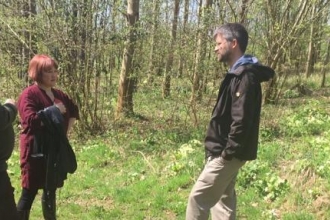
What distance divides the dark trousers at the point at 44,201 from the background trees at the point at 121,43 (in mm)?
3656

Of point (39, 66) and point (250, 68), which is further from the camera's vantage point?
point (39, 66)

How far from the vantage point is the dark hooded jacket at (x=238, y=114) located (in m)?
3.27

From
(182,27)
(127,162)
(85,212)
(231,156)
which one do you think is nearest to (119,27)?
(182,27)

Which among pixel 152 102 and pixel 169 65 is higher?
pixel 169 65

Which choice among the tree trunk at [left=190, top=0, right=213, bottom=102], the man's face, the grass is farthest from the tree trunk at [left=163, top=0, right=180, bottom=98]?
the man's face

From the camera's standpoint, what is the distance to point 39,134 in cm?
395

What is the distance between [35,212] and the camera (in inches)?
203

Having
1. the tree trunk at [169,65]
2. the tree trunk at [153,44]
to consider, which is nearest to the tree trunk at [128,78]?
the tree trunk at [153,44]

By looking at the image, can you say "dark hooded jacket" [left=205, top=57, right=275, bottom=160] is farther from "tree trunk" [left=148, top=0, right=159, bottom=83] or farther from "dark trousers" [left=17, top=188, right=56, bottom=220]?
"tree trunk" [left=148, top=0, right=159, bottom=83]

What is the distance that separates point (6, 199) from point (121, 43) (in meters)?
5.24

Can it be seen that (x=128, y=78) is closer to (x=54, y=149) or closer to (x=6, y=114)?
(x=54, y=149)

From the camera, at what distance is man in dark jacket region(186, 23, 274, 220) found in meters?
3.29

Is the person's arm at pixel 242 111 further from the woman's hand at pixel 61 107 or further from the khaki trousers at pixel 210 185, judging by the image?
the woman's hand at pixel 61 107

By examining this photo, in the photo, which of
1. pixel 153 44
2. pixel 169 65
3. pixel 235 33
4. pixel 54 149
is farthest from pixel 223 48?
pixel 153 44
